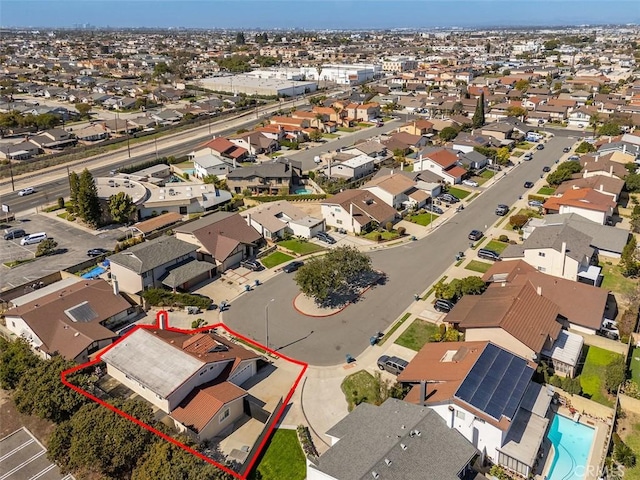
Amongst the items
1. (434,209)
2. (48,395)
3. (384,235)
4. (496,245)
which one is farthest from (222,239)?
(496,245)

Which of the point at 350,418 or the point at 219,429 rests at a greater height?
the point at 350,418

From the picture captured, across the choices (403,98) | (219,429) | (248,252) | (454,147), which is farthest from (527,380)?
(403,98)

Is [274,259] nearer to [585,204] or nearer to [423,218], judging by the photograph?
[423,218]

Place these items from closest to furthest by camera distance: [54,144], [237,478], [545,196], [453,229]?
[237,478], [453,229], [545,196], [54,144]

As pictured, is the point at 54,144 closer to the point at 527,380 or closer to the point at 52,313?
the point at 52,313

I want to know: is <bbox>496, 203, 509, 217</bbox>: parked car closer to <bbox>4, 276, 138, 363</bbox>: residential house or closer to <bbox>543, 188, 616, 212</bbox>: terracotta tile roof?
<bbox>543, 188, 616, 212</bbox>: terracotta tile roof

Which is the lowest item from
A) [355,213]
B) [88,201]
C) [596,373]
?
[596,373]
